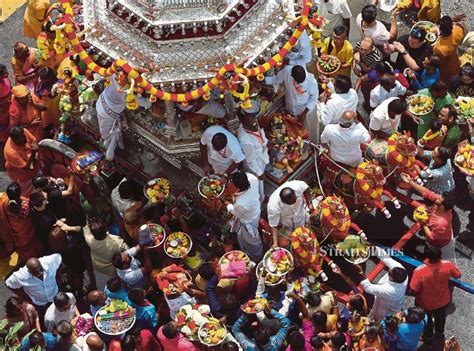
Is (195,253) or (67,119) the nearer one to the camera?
(195,253)

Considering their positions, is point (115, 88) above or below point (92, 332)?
above

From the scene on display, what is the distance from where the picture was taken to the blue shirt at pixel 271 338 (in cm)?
953

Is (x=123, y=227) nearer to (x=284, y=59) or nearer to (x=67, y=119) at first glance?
(x=67, y=119)

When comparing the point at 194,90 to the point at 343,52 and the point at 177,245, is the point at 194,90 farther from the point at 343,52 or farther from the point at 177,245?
the point at 343,52

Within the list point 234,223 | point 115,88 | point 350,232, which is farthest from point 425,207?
point 115,88

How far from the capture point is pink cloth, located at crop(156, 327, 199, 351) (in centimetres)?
944

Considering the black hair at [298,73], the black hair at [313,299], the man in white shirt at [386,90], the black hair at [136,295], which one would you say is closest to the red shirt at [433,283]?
the black hair at [313,299]

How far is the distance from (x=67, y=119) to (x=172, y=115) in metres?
1.75

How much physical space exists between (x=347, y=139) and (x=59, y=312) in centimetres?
395

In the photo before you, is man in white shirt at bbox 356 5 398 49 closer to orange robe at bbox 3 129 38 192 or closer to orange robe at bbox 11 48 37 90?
orange robe at bbox 11 48 37 90

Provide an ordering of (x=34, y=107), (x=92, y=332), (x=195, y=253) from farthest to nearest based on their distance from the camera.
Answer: (x=34, y=107) < (x=195, y=253) < (x=92, y=332)

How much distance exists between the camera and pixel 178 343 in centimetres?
946

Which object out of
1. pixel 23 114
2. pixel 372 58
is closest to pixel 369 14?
pixel 372 58

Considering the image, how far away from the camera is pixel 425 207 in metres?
10.8
